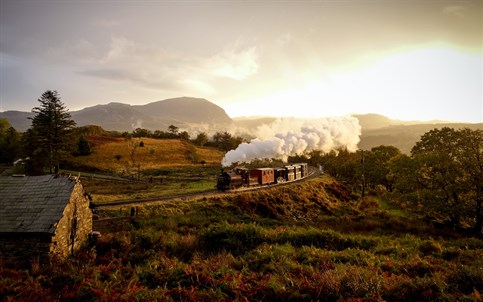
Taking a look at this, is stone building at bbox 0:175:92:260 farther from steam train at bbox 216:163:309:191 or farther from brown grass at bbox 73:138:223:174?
brown grass at bbox 73:138:223:174

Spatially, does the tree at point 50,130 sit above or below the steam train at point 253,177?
above

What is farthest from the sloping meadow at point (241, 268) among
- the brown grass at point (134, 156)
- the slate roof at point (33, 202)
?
the brown grass at point (134, 156)

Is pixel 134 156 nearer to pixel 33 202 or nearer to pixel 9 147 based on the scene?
pixel 9 147

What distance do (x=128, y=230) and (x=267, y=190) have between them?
21750mm

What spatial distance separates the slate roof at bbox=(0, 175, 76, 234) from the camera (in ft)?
45.3

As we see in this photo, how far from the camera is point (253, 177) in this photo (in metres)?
42.8

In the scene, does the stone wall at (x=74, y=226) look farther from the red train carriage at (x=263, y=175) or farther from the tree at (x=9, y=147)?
the tree at (x=9, y=147)

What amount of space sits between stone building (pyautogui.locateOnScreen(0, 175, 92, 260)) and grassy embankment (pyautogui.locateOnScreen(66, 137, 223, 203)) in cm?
2547

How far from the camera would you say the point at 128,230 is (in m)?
21.5

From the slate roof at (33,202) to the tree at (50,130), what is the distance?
37236 mm

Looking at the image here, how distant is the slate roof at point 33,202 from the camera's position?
543 inches

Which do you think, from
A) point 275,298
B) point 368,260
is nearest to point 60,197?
point 275,298

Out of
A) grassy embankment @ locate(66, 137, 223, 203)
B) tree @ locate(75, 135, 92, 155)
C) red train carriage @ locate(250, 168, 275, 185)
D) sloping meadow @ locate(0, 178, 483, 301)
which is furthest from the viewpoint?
tree @ locate(75, 135, 92, 155)

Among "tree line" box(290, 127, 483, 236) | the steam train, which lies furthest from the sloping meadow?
the steam train
